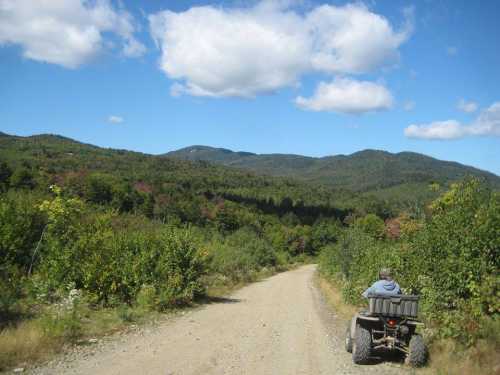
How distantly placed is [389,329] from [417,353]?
0.63m

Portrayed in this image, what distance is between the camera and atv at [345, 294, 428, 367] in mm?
7875

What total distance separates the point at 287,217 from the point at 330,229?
59.6 ft

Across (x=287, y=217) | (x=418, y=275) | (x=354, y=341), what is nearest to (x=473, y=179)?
(x=418, y=275)

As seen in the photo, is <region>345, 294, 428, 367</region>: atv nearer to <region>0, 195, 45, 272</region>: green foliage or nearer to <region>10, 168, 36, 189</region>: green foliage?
<region>0, 195, 45, 272</region>: green foliage

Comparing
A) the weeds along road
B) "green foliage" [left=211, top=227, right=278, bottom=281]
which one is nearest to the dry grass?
the weeds along road

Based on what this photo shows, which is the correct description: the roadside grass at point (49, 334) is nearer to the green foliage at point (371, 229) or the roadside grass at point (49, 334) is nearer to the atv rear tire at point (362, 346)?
the atv rear tire at point (362, 346)

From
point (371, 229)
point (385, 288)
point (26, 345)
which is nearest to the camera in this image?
point (26, 345)

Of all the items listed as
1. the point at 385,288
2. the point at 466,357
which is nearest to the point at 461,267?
the point at 385,288

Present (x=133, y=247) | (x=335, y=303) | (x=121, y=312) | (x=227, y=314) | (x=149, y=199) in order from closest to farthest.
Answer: (x=121, y=312), (x=227, y=314), (x=133, y=247), (x=335, y=303), (x=149, y=199)

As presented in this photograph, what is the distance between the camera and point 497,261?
8352mm

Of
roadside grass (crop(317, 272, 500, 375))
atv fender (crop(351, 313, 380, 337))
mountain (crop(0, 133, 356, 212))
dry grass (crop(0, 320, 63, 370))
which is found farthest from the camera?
mountain (crop(0, 133, 356, 212))

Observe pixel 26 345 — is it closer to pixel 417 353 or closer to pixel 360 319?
pixel 360 319

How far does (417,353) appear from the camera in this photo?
7785mm

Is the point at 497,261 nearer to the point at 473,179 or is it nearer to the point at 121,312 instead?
the point at 473,179
